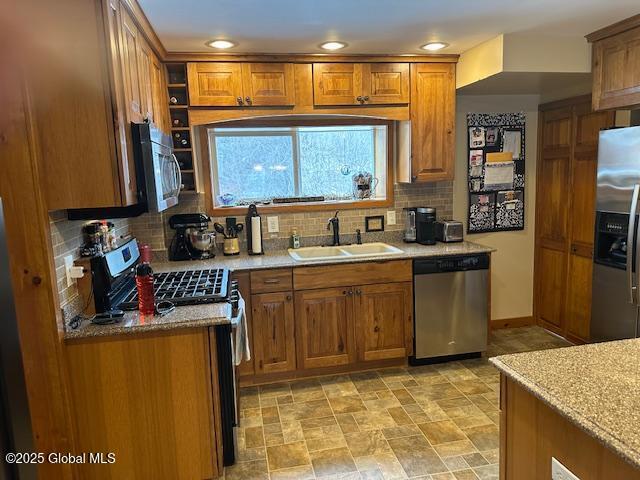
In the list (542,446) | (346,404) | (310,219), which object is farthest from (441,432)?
(310,219)

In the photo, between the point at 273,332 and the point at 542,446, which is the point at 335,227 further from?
the point at 542,446

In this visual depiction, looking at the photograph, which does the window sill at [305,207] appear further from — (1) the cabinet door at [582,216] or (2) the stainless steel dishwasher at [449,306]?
(1) the cabinet door at [582,216]

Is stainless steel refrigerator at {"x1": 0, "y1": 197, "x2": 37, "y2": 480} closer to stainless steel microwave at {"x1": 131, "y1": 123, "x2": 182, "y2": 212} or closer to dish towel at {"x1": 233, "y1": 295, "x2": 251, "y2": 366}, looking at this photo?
stainless steel microwave at {"x1": 131, "y1": 123, "x2": 182, "y2": 212}

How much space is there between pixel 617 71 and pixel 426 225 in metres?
1.65

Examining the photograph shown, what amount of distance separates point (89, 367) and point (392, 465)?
156 cm

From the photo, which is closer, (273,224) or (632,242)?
(632,242)


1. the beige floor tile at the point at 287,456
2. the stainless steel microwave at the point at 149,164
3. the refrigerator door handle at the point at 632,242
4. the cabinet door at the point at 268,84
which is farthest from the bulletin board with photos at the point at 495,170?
the stainless steel microwave at the point at 149,164

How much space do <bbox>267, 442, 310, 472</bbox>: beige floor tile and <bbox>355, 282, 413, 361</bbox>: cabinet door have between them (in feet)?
3.29

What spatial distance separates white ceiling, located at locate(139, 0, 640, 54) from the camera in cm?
237

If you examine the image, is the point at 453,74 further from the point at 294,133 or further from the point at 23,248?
the point at 23,248

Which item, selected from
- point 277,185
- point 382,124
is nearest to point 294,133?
point 277,185

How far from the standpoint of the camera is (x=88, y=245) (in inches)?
89.0

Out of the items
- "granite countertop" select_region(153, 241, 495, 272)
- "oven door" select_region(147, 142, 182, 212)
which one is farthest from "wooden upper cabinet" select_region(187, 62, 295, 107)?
"granite countertop" select_region(153, 241, 495, 272)

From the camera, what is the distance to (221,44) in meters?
2.99
